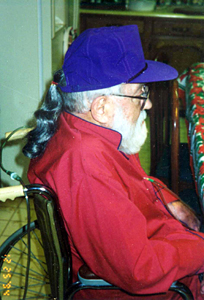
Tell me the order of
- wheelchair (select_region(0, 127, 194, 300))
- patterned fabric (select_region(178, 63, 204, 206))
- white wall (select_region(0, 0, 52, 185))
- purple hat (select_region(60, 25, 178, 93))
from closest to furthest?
1. wheelchair (select_region(0, 127, 194, 300))
2. purple hat (select_region(60, 25, 178, 93))
3. patterned fabric (select_region(178, 63, 204, 206))
4. white wall (select_region(0, 0, 52, 185))

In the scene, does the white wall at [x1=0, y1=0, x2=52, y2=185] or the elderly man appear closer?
the elderly man

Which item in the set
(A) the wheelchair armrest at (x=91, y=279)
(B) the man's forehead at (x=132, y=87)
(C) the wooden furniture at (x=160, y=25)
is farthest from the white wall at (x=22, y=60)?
(C) the wooden furniture at (x=160, y=25)

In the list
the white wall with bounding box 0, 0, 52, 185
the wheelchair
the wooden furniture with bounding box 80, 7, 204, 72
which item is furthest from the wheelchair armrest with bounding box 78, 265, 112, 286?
the wooden furniture with bounding box 80, 7, 204, 72

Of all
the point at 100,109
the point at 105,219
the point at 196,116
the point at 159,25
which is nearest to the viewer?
the point at 105,219

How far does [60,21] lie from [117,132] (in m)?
1.79

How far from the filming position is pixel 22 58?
5.50ft

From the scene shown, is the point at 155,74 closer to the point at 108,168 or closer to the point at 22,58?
the point at 108,168

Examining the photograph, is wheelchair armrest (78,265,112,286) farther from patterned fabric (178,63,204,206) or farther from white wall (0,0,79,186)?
white wall (0,0,79,186)

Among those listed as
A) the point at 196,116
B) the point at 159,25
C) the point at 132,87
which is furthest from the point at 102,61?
the point at 159,25

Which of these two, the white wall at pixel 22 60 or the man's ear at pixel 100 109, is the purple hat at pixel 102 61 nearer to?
the man's ear at pixel 100 109

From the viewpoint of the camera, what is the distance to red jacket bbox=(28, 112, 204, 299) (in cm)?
81

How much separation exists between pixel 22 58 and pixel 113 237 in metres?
1.18

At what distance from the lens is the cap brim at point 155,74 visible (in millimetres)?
956

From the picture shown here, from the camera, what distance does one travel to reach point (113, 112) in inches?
37.4
